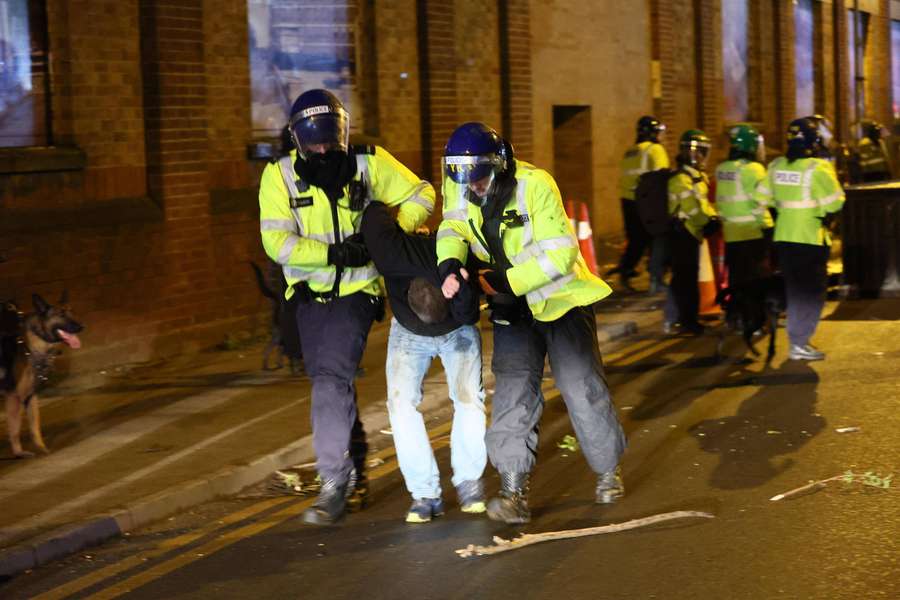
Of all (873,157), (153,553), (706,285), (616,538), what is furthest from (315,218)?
(873,157)

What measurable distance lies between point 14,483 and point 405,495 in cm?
222

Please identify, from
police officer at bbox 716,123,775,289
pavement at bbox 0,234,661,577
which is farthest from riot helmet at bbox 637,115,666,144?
pavement at bbox 0,234,661,577

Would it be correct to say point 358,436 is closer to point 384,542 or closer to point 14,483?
point 384,542

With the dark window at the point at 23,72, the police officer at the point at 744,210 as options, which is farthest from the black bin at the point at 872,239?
the dark window at the point at 23,72

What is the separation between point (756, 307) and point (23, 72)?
6.08 m

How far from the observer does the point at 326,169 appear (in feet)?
22.3

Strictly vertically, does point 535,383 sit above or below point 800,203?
below

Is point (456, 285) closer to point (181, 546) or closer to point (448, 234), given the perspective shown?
point (448, 234)

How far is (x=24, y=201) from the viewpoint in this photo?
1103cm

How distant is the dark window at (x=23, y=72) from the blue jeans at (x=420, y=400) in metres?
5.56

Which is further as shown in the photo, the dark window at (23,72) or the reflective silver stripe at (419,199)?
the dark window at (23,72)

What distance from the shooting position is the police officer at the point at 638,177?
627 inches

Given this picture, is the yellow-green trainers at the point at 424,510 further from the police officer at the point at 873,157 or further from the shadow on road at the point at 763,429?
the police officer at the point at 873,157

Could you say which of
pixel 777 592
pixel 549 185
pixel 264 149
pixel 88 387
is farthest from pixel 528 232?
pixel 264 149
